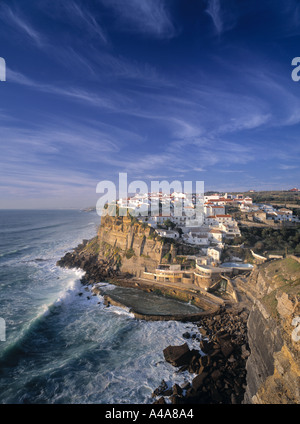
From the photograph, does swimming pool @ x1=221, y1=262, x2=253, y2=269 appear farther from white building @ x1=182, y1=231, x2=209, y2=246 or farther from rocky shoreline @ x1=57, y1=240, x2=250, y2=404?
rocky shoreline @ x1=57, y1=240, x2=250, y2=404

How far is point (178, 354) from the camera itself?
40.2 feet

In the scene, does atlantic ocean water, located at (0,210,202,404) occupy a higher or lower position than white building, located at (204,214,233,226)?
lower

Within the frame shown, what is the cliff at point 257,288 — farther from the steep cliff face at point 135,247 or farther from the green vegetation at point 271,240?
the green vegetation at point 271,240

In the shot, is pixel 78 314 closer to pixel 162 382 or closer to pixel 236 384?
pixel 162 382

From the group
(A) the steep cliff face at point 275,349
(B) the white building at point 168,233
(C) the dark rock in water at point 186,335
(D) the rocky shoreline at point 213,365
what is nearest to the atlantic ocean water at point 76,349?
(C) the dark rock in water at point 186,335

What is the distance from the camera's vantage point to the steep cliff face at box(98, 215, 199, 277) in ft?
84.8

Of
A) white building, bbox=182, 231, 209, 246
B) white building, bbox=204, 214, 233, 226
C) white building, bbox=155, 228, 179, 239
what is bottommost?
white building, bbox=182, 231, 209, 246

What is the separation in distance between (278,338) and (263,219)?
2977cm

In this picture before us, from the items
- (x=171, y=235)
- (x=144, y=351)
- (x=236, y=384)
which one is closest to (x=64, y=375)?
(x=144, y=351)

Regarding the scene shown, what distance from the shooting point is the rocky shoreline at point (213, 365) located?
9828 millimetres

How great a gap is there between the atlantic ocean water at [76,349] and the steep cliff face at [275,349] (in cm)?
391

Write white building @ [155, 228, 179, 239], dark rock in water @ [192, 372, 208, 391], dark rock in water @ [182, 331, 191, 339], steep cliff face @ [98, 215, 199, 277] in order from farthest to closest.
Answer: white building @ [155, 228, 179, 239] → steep cliff face @ [98, 215, 199, 277] → dark rock in water @ [182, 331, 191, 339] → dark rock in water @ [192, 372, 208, 391]

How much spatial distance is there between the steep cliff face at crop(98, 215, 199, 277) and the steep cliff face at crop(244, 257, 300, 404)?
12585 millimetres

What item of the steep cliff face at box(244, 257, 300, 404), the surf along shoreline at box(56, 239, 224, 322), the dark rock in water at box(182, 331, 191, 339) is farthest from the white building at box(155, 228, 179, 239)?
the steep cliff face at box(244, 257, 300, 404)
